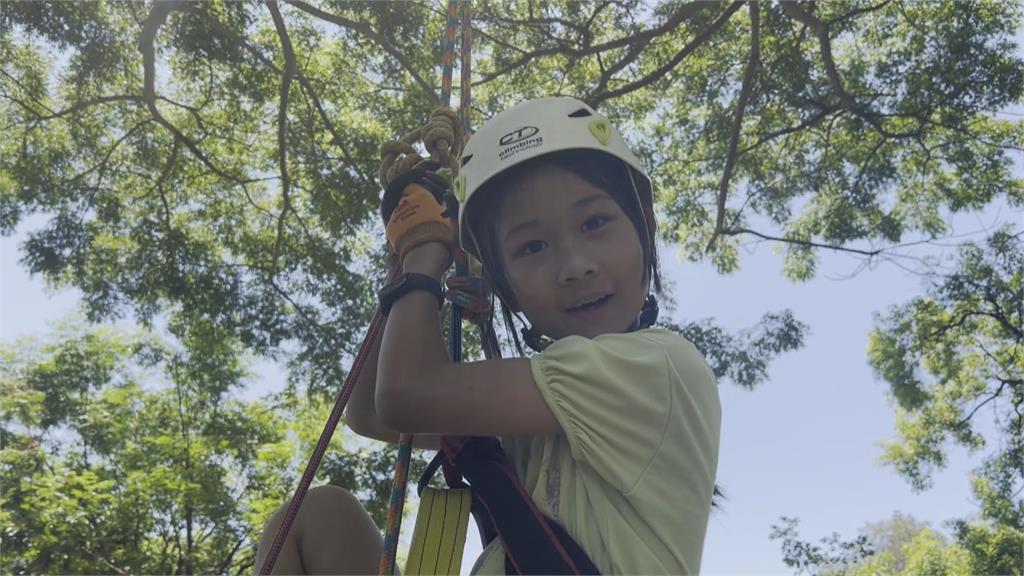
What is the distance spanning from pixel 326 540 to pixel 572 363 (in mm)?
810

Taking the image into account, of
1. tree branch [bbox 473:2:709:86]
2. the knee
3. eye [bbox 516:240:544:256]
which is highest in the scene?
tree branch [bbox 473:2:709:86]

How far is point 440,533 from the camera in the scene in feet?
4.98

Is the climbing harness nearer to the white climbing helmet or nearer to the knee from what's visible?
the white climbing helmet

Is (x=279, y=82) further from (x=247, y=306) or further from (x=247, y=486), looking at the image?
(x=247, y=486)

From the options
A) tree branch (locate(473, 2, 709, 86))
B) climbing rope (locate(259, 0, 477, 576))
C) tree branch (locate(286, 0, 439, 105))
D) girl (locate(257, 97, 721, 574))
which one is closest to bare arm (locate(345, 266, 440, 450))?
climbing rope (locate(259, 0, 477, 576))

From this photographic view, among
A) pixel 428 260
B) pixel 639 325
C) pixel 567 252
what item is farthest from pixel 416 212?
pixel 639 325

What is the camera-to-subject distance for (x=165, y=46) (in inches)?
251

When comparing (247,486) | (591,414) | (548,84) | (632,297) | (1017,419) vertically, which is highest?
(548,84)

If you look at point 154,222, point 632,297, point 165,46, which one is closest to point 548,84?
point 165,46

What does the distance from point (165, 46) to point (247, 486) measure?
5.36 metres

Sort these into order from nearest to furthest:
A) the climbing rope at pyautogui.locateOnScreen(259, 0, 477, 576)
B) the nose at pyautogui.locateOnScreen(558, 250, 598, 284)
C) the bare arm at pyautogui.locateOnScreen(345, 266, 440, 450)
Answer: the nose at pyautogui.locateOnScreen(558, 250, 598, 284)
the climbing rope at pyautogui.locateOnScreen(259, 0, 477, 576)
the bare arm at pyautogui.locateOnScreen(345, 266, 440, 450)

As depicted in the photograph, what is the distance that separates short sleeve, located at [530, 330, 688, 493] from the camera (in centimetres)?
129

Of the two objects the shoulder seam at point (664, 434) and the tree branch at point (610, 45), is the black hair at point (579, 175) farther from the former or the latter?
the tree branch at point (610, 45)

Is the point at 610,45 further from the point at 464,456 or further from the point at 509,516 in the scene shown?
the point at 509,516
